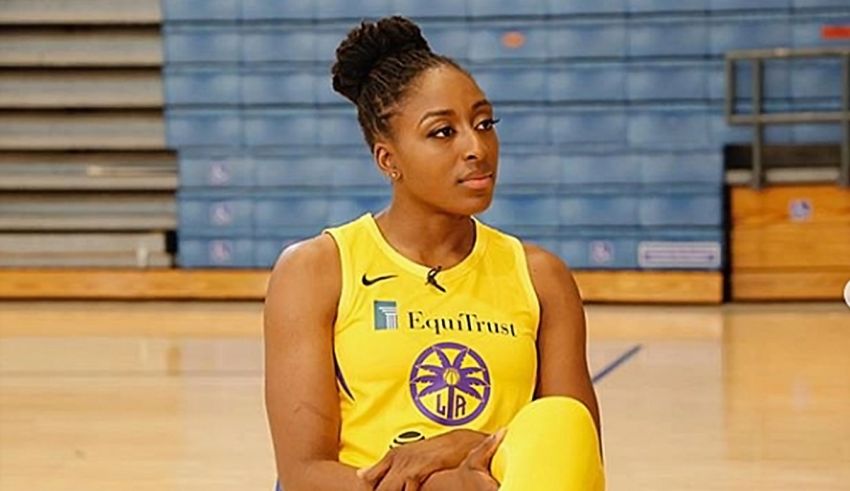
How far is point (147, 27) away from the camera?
29.0 feet

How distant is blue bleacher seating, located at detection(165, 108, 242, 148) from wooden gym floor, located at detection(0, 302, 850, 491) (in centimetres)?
93

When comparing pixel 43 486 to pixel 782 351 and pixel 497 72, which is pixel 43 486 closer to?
pixel 782 351

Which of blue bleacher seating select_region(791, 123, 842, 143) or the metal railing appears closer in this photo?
the metal railing

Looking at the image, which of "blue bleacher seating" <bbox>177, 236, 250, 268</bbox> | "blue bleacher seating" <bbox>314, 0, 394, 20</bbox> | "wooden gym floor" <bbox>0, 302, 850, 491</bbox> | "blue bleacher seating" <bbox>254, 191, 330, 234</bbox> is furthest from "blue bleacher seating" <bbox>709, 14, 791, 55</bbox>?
"blue bleacher seating" <bbox>177, 236, 250, 268</bbox>

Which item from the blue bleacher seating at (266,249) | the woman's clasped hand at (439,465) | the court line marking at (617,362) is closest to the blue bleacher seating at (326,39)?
the blue bleacher seating at (266,249)

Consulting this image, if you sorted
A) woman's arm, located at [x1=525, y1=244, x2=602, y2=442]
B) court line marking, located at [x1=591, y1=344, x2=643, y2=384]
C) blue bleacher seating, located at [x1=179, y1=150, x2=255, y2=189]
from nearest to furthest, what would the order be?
woman's arm, located at [x1=525, y1=244, x2=602, y2=442]
court line marking, located at [x1=591, y1=344, x2=643, y2=384]
blue bleacher seating, located at [x1=179, y1=150, x2=255, y2=189]

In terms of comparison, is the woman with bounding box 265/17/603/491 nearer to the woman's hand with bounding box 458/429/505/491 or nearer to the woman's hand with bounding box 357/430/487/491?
the woman's hand with bounding box 357/430/487/491

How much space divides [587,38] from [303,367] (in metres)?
6.24

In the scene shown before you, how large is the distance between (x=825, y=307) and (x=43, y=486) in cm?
517

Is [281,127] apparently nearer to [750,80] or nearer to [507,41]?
[507,41]

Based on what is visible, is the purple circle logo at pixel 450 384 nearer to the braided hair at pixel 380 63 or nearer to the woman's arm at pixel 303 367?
the woman's arm at pixel 303 367

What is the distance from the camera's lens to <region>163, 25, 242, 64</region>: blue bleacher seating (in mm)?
8695

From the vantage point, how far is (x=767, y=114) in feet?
27.0

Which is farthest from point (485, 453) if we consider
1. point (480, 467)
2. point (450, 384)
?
point (450, 384)
